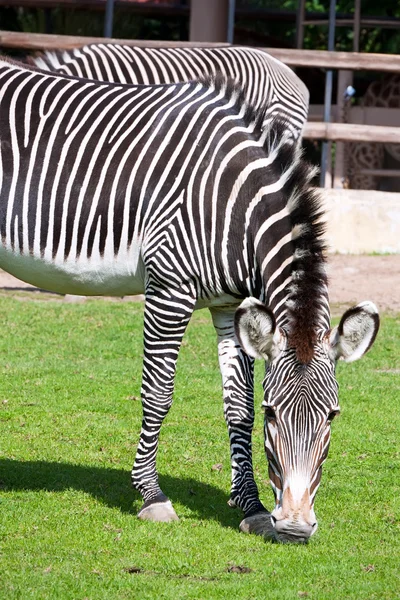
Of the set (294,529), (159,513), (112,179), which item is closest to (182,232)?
(112,179)

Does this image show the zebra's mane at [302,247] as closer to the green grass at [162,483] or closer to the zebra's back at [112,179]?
the zebra's back at [112,179]

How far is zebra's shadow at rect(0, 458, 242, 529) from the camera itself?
20.7ft

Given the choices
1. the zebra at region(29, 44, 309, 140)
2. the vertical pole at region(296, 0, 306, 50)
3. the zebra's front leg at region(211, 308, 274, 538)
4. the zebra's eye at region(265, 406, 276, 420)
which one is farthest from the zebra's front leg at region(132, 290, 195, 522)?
the vertical pole at region(296, 0, 306, 50)

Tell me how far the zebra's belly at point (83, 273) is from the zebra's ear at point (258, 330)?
105 centimetres

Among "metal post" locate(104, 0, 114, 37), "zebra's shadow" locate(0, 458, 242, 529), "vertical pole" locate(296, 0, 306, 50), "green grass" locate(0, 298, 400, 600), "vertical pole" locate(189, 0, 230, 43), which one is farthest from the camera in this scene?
"vertical pole" locate(296, 0, 306, 50)

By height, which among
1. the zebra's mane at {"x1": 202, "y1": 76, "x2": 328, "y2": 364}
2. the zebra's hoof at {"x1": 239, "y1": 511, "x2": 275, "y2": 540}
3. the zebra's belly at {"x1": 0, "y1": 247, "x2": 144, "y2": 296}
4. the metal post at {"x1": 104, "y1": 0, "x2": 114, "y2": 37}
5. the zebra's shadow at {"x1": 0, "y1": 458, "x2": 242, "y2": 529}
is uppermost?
the metal post at {"x1": 104, "y1": 0, "x2": 114, "y2": 37}

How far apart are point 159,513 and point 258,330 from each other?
1.37 meters

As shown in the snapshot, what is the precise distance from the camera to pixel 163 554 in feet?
17.8

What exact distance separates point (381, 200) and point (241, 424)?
364 inches

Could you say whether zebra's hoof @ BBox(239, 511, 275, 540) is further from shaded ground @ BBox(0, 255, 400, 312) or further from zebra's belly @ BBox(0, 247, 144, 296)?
shaded ground @ BBox(0, 255, 400, 312)

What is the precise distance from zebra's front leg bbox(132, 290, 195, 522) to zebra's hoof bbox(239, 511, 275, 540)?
43cm

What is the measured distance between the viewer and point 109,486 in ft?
21.9

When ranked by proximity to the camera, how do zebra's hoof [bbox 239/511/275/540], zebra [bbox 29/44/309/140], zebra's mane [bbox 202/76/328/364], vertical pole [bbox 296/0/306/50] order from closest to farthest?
zebra's mane [bbox 202/76/328/364] → zebra's hoof [bbox 239/511/275/540] → zebra [bbox 29/44/309/140] → vertical pole [bbox 296/0/306/50]

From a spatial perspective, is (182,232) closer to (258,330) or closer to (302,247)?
(302,247)
